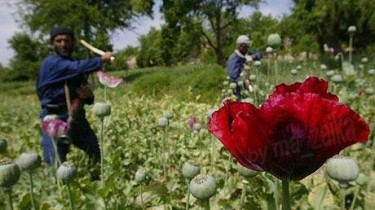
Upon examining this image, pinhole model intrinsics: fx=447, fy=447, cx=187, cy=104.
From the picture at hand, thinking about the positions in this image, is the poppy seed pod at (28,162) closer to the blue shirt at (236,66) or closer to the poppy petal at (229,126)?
the poppy petal at (229,126)

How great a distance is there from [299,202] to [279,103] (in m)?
1.01

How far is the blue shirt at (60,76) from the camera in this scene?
2964mm

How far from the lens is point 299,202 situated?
151 cm

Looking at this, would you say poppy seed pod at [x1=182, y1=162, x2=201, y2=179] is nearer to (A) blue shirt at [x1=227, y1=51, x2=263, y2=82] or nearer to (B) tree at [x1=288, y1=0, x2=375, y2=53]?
(A) blue shirt at [x1=227, y1=51, x2=263, y2=82]

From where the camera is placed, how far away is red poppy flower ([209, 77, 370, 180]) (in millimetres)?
566

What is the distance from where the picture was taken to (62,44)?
3061 millimetres

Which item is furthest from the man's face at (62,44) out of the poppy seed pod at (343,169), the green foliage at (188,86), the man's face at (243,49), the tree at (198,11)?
the tree at (198,11)

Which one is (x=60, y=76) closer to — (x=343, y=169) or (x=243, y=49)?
(x=243, y=49)

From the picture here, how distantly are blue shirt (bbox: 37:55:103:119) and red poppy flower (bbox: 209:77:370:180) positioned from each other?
2430 millimetres

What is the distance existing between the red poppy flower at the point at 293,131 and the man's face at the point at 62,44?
264 cm

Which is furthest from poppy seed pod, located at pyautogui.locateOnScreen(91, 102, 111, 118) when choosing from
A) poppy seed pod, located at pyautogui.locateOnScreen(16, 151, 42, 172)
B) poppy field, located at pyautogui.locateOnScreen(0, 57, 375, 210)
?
poppy seed pod, located at pyautogui.locateOnScreen(16, 151, 42, 172)

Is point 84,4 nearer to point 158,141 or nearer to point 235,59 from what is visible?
point 235,59

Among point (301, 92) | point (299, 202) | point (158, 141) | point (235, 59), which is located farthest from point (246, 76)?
point (301, 92)

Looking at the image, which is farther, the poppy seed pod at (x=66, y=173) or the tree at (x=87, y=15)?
the tree at (x=87, y=15)
